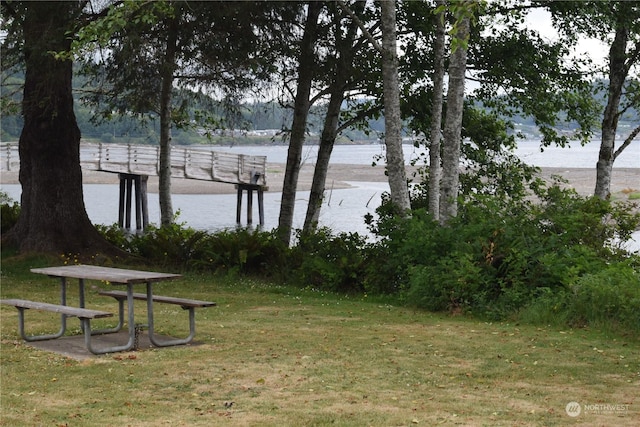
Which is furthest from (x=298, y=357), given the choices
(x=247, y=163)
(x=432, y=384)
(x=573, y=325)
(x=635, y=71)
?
(x=247, y=163)

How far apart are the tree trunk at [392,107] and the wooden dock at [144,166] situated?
23.8m

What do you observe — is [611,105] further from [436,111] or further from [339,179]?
[339,179]

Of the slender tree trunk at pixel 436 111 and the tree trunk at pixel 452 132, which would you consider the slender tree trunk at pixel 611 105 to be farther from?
the tree trunk at pixel 452 132

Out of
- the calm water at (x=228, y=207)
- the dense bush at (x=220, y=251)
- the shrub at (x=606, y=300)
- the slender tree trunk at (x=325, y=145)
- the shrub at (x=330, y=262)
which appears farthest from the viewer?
the calm water at (x=228, y=207)

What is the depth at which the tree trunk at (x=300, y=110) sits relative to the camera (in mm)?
17594

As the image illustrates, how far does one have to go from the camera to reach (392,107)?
14.8m

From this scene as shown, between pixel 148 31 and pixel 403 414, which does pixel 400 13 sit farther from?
pixel 403 414

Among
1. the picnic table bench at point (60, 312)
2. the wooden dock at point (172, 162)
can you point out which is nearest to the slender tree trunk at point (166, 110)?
the picnic table bench at point (60, 312)

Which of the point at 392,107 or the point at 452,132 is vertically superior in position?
the point at 392,107

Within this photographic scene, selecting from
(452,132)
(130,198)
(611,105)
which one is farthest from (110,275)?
(130,198)

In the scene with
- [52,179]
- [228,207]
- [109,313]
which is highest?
[52,179]

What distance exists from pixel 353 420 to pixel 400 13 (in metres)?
12.8

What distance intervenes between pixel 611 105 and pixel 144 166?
2530cm

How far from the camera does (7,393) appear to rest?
7398 millimetres
